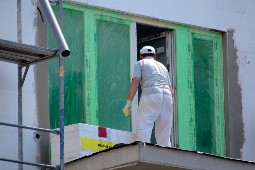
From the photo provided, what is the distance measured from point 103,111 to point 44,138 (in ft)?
3.75

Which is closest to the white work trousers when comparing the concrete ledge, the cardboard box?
the cardboard box

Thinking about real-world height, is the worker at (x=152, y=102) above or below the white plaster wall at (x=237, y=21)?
below

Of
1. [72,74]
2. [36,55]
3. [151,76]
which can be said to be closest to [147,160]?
[151,76]

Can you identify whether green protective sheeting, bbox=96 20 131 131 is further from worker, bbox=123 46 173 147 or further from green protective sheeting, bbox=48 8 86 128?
worker, bbox=123 46 173 147

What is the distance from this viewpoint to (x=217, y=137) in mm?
17266

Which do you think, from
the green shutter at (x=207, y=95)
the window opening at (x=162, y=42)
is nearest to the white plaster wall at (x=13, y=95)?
the window opening at (x=162, y=42)

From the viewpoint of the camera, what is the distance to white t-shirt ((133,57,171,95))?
48.9 feet

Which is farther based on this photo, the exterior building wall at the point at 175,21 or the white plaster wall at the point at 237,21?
the white plaster wall at the point at 237,21

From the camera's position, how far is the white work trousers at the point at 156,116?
1469 centimetres

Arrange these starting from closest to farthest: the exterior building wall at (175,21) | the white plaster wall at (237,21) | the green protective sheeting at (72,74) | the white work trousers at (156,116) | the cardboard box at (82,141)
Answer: the cardboard box at (82,141) → the white work trousers at (156,116) → the exterior building wall at (175,21) → the green protective sheeting at (72,74) → the white plaster wall at (237,21)

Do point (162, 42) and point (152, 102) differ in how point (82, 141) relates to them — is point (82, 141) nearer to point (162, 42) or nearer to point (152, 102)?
point (152, 102)

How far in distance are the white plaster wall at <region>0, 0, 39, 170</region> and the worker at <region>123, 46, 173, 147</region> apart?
53.3 inches

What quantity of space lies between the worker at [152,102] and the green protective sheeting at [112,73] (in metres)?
0.97

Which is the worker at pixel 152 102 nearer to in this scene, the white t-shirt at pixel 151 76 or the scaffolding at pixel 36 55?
the white t-shirt at pixel 151 76
